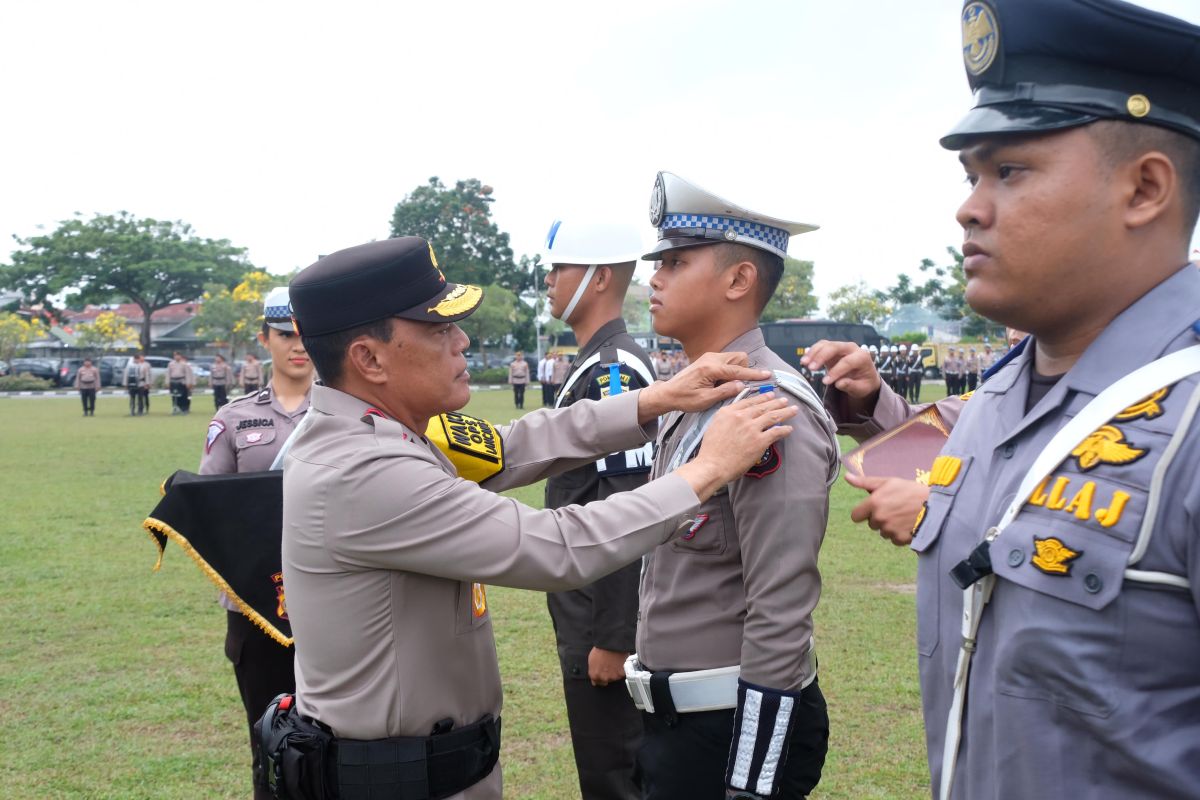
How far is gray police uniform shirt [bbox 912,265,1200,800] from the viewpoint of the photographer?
141cm

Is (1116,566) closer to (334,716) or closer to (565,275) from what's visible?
(334,716)

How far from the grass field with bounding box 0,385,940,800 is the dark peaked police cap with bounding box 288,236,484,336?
2.69 meters

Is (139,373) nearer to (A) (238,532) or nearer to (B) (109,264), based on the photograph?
(A) (238,532)

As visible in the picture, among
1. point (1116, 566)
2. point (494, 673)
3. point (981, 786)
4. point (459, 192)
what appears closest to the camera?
point (1116, 566)

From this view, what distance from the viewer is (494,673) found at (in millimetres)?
2711

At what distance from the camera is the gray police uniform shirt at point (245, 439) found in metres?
4.43

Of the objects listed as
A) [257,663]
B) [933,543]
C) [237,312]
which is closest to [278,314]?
[257,663]

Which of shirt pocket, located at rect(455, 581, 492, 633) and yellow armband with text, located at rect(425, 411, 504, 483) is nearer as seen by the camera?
shirt pocket, located at rect(455, 581, 492, 633)

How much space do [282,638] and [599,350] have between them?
67.0 inches

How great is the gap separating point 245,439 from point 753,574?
9.10 feet

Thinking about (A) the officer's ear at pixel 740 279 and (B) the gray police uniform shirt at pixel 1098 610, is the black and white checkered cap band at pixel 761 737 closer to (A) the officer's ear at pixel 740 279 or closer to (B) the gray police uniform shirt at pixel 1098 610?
(B) the gray police uniform shirt at pixel 1098 610

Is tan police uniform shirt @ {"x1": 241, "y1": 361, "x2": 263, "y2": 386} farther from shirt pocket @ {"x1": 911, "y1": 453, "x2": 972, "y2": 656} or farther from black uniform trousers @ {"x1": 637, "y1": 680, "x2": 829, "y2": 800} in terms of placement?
shirt pocket @ {"x1": 911, "y1": 453, "x2": 972, "y2": 656}

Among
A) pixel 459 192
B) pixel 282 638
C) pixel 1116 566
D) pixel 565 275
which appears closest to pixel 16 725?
pixel 282 638

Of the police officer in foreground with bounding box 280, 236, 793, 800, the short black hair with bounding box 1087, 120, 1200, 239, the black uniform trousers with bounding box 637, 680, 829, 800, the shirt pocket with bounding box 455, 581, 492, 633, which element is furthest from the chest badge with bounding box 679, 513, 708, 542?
the short black hair with bounding box 1087, 120, 1200, 239
